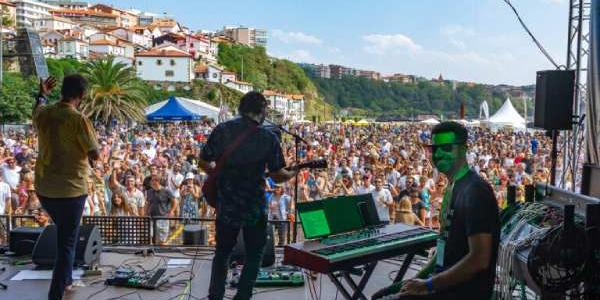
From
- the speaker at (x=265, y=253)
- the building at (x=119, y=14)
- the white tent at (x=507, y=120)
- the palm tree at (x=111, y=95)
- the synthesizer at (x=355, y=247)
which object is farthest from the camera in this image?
the building at (x=119, y=14)

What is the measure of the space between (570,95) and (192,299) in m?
3.51

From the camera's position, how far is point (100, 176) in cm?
895

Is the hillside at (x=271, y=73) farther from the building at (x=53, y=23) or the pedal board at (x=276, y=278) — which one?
the pedal board at (x=276, y=278)

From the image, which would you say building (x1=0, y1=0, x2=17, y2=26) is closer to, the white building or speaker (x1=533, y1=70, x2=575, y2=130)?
the white building

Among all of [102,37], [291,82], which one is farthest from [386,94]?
[102,37]

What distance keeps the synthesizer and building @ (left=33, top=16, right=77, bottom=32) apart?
405 ft

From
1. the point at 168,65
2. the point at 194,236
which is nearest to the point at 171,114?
the point at 194,236

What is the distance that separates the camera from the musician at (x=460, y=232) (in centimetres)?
225

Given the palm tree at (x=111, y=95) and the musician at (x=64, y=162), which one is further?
the palm tree at (x=111, y=95)

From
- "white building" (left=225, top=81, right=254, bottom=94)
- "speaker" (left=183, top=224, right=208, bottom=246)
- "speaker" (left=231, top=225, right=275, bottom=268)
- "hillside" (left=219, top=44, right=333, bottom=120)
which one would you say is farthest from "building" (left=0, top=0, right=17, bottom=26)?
"speaker" (left=231, top=225, right=275, bottom=268)

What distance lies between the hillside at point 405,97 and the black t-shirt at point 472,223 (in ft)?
189

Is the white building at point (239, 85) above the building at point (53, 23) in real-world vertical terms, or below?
below

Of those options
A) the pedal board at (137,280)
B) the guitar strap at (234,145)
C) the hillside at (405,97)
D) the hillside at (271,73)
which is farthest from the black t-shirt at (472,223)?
the hillside at (271,73)

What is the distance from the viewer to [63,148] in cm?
366
